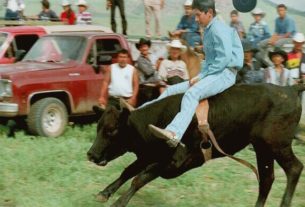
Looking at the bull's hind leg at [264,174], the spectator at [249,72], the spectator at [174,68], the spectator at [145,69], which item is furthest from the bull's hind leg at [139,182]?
the spectator at [145,69]

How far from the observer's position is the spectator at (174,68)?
37.1 feet

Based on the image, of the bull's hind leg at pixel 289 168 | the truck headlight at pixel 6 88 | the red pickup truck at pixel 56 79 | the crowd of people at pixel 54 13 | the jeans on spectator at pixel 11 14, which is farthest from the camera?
the jeans on spectator at pixel 11 14

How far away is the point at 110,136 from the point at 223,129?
1.11 m

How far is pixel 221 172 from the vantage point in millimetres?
9031

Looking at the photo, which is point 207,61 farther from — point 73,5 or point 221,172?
point 73,5

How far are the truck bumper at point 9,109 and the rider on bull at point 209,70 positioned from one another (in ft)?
18.4

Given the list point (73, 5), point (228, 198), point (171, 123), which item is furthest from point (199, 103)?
point (73, 5)

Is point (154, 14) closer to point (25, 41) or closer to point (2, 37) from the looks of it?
point (25, 41)

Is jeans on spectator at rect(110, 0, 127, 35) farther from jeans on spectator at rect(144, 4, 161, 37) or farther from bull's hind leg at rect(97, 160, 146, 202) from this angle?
→ bull's hind leg at rect(97, 160, 146, 202)

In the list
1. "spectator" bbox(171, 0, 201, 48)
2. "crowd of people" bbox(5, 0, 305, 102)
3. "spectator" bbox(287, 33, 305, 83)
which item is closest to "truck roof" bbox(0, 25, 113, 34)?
"crowd of people" bbox(5, 0, 305, 102)

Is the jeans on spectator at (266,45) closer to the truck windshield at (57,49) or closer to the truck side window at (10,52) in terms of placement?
the truck windshield at (57,49)

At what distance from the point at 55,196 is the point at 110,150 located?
3.92 feet

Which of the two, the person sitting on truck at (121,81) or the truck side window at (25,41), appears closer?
the person sitting on truck at (121,81)

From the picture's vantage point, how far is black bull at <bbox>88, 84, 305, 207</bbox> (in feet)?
22.0
